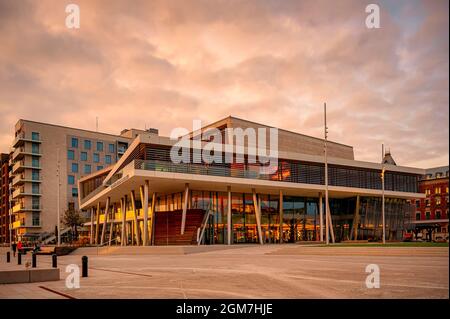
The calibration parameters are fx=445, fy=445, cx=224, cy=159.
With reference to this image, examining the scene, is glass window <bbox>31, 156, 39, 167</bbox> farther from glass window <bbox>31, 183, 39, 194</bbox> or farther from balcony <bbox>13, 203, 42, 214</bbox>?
balcony <bbox>13, 203, 42, 214</bbox>

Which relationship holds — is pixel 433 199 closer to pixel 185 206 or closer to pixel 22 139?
pixel 185 206

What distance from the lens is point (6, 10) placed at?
495 inches

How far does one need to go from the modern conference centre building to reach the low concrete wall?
23.9m

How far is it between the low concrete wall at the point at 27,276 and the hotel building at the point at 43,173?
2907 inches

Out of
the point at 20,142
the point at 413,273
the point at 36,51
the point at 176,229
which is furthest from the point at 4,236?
the point at 413,273

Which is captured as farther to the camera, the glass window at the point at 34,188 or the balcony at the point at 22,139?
the glass window at the point at 34,188

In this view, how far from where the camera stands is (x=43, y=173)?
90.6 meters

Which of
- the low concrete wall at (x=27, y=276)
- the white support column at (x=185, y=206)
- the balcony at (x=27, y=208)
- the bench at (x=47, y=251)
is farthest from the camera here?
the balcony at (x=27, y=208)

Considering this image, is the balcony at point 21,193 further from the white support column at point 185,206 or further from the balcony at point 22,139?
the white support column at point 185,206

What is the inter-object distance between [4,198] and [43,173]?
23063mm

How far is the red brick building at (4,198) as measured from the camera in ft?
339

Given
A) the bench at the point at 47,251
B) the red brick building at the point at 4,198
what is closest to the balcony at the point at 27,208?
the red brick building at the point at 4,198

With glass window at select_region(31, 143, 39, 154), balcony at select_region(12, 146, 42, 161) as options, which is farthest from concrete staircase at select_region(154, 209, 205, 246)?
glass window at select_region(31, 143, 39, 154)
